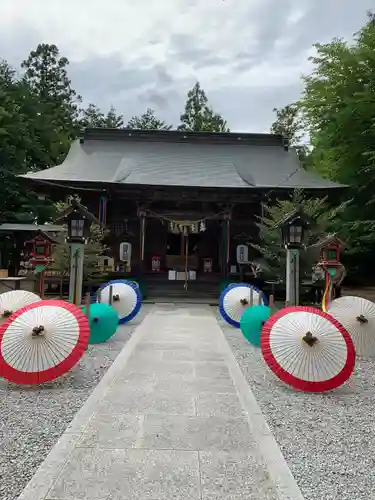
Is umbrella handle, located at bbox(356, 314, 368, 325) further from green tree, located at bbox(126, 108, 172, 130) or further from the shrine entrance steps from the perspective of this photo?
green tree, located at bbox(126, 108, 172, 130)

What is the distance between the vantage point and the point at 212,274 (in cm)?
1711

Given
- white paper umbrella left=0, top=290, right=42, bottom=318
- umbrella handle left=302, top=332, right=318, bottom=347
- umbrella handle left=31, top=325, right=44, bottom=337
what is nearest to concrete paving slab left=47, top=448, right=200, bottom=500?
umbrella handle left=31, top=325, right=44, bottom=337

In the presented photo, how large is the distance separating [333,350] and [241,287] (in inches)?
173

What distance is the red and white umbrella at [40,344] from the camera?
4.49 metres

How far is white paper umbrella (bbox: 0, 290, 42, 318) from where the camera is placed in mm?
6438

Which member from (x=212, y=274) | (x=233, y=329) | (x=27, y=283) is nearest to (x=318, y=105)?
(x=212, y=274)

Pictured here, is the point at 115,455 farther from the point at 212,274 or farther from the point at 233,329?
the point at 212,274

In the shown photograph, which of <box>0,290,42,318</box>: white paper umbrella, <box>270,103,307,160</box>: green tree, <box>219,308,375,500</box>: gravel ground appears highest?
→ <box>270,103,307,160</box>: green tree

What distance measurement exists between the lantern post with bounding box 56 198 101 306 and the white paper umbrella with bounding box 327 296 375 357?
184 inches

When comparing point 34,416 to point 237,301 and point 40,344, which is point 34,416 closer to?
point 40,344

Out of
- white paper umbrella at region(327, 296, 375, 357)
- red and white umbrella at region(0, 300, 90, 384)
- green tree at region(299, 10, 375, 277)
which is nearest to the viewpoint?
red and white umbrella at region(0, 300, 90, 384)

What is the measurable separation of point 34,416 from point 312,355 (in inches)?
111

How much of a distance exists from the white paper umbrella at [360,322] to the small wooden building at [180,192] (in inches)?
316

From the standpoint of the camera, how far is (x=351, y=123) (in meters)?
14.5
